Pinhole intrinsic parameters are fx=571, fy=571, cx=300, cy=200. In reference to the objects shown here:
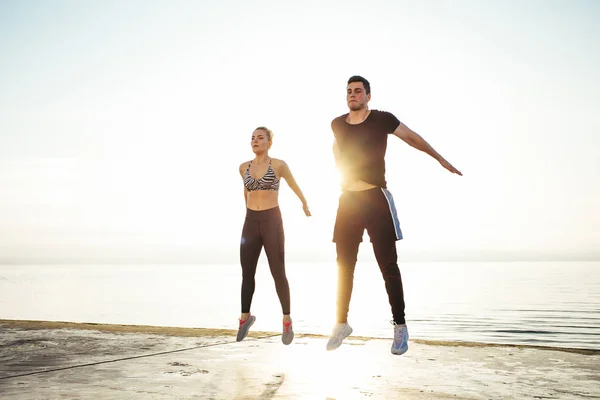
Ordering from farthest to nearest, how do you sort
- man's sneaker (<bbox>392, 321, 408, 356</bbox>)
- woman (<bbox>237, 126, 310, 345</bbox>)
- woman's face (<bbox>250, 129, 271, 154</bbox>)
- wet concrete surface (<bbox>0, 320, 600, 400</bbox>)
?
woman's face (<bbox>250, 129, 271, 154</bbox>) → woman (<bbox>237, 126, 310, 345</bbox>) → man's sneaker (<bbox>392, 321, 408, 356</bbox>) → wet concrete surface (<bbox>0, 320, 600, 400</bbox>)

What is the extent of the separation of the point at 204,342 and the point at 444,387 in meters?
3.90

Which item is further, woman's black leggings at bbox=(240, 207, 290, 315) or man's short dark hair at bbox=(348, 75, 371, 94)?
woman's black leggings at bbox=(240, 207, 290, 315)

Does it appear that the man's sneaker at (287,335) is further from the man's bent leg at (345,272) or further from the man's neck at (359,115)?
the man's neck at (359,115)

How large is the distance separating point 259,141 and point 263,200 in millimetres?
756

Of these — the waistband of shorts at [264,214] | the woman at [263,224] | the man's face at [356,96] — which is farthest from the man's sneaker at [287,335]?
the man's face at [356,96]

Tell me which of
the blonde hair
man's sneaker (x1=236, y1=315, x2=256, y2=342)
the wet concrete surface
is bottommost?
the wet concrete surface

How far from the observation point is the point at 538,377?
5324 mm

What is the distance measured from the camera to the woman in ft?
23.3

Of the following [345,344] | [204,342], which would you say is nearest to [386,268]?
[345,344]

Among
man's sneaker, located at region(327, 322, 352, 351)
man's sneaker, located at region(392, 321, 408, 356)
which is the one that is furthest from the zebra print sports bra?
man's sneaker, located at region(392, 321, 408, 356)

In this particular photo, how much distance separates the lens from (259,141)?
7.24 m

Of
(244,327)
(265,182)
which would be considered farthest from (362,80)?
(244,327)

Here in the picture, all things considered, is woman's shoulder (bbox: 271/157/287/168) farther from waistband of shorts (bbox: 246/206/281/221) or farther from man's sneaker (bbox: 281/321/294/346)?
man's sneaker (bbox: 281/321/294/346)

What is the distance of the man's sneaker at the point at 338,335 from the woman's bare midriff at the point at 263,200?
6.44ft
